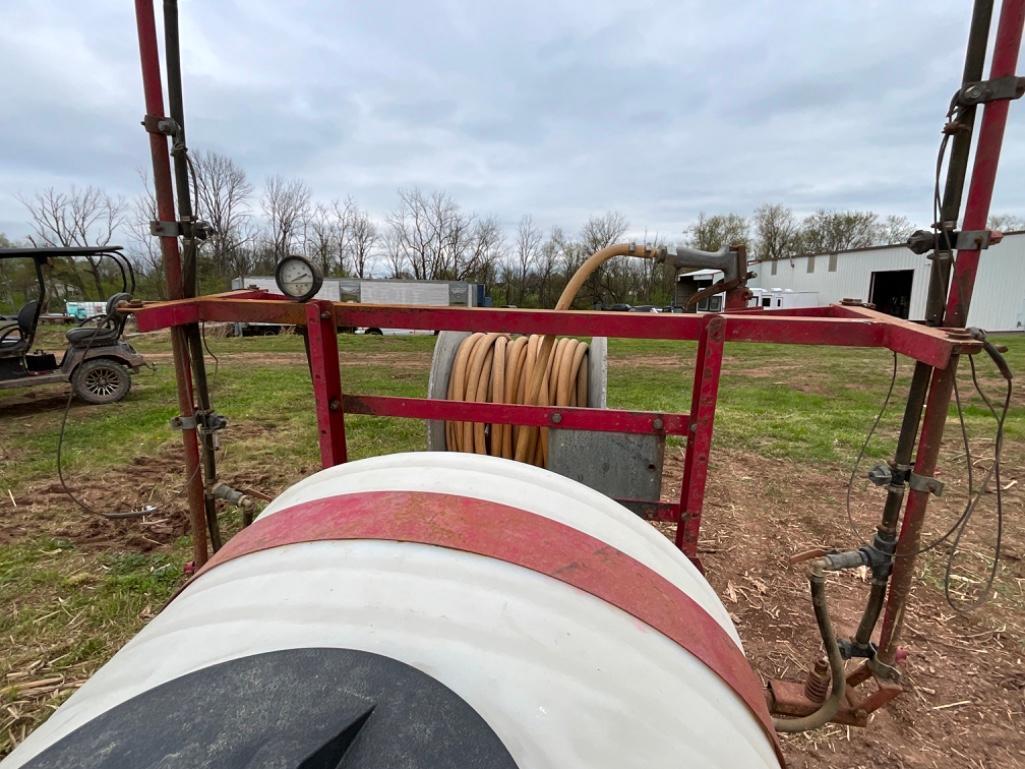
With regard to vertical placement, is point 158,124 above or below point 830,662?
above

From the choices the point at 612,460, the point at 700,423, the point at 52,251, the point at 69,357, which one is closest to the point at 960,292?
the point at 700,423

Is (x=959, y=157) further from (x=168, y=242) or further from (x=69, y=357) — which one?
(x=69, y=357)

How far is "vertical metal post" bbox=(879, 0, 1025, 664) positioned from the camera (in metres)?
1.72

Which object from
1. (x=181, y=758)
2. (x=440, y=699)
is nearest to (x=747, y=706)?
(x=440, y=699)

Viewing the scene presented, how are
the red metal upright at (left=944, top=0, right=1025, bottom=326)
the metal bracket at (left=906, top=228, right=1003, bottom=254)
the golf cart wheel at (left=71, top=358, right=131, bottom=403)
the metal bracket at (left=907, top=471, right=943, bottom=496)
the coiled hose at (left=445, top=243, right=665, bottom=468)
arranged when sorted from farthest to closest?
the golf cart wheel at (left=71, top=358, right=131, bottom=403) < the coiled hose at (left=445, top=243, right=665, bottom=468) < the metal bracket at (left=907, top=471, right=943, bottom=496) < the metal bracket at (left=906, top=228, right=1003, bottom=254) < the red metal upright at (left=944, top=0, right=1025, bottom=326)

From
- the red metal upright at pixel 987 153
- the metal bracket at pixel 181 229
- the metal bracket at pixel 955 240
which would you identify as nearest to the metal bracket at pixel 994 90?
the red metal upright at pixel 987 153

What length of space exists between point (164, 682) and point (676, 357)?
15.7 metres

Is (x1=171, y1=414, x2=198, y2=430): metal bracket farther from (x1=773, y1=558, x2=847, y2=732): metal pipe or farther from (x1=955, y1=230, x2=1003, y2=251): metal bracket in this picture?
(x1=955, y1=230, x2=1003, y2=251): metal bracket

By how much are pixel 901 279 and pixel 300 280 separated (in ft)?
130

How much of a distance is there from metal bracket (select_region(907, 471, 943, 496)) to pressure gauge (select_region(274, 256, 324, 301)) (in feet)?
7.80

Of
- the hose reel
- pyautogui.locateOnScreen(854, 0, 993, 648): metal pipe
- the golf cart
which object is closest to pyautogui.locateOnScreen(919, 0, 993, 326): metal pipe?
pyautogui.locateOnScreen(854, 0, 993, 648): metal pipe

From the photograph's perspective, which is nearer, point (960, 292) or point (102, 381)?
point (960, 292)

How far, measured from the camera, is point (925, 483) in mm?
1954

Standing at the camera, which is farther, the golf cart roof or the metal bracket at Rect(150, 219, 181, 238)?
the golf cart roof
